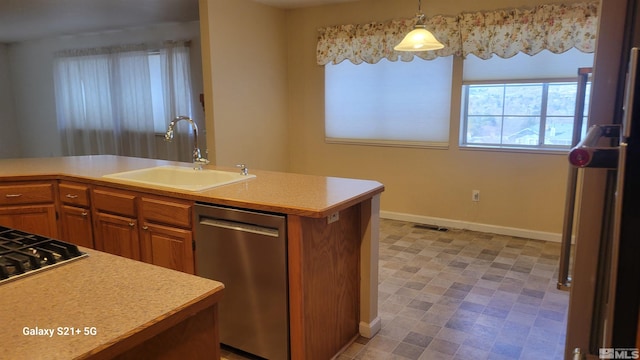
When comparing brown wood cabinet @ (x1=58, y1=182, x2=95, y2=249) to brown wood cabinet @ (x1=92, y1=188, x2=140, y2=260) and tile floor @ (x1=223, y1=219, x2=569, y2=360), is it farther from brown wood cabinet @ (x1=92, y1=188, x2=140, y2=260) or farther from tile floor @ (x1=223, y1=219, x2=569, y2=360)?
tile floor @ (x1=223, y1=219, x2=569, y2=360)

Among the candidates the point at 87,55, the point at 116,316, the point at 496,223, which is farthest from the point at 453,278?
the point at 87,55

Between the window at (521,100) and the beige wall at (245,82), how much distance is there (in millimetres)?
2236

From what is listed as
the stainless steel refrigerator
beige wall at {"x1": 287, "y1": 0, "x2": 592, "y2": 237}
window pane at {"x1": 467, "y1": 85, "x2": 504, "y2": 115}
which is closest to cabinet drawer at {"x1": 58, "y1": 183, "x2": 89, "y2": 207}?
the stainless steel refrigerator

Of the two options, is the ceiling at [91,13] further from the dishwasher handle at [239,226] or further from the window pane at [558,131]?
the dishwasher handle at [239,226]

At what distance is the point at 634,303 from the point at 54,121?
9272mm

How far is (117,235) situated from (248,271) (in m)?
1.08

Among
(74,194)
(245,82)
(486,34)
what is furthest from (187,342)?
(245,82)

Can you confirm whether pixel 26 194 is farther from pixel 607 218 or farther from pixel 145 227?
pixel 607 218

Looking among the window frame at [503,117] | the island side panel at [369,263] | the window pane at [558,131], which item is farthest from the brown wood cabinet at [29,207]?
the window pane at [558,131]

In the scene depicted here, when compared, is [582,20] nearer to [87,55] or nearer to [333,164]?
[333,164]

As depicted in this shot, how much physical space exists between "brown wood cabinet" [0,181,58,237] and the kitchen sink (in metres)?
0.56

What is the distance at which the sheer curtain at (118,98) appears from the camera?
6199 mm

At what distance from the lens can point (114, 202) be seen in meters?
2.70

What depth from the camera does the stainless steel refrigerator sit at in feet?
2.92
